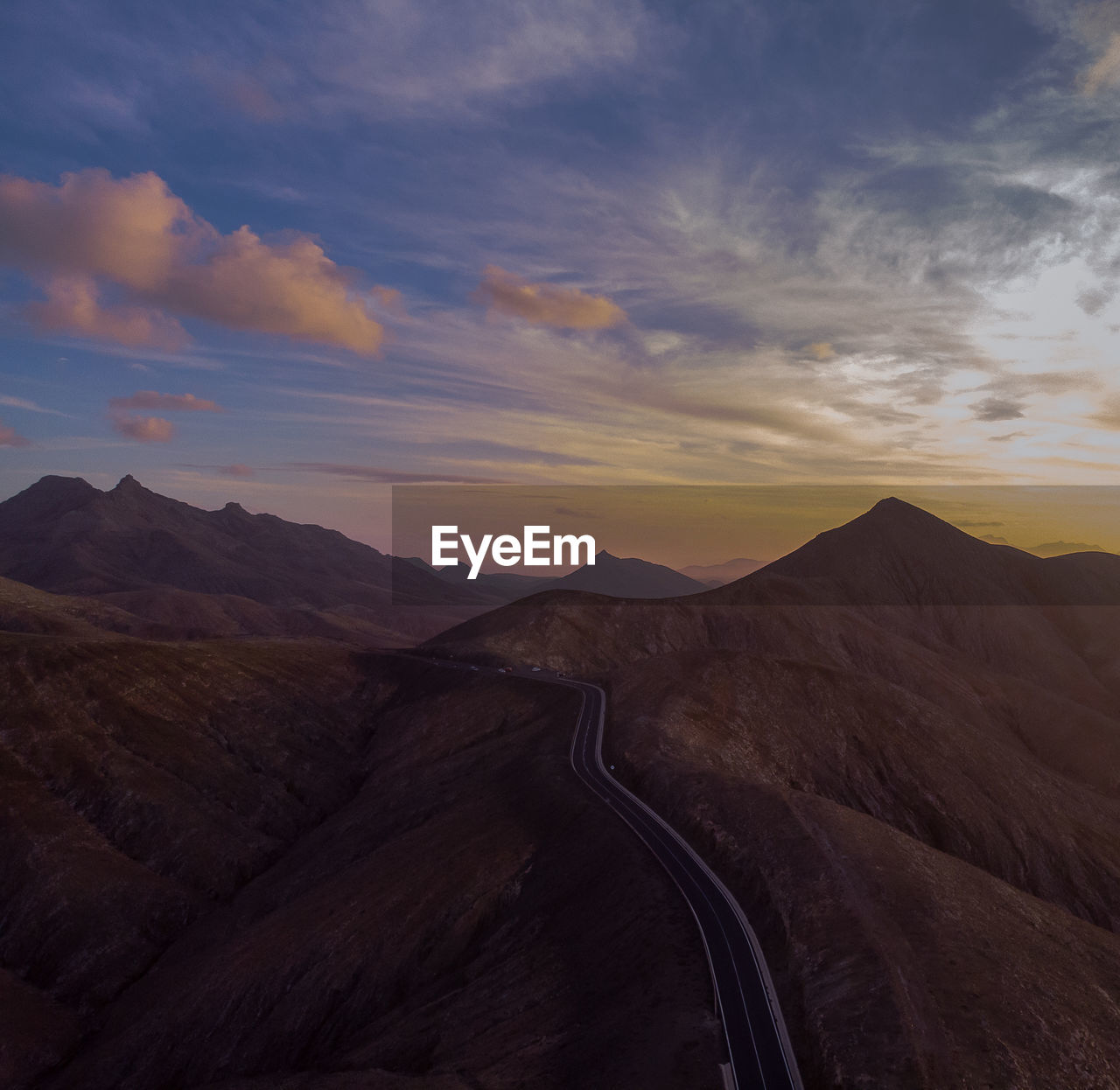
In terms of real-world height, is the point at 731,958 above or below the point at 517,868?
above

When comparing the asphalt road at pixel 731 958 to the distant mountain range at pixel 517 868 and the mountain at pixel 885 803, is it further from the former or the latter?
the mountain at pixel 885 803

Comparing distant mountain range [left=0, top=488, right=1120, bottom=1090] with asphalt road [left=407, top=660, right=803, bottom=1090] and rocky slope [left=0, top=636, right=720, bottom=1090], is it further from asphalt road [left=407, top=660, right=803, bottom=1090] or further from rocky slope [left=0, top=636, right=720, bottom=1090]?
asphalt road [left=407, top=660, right=803, bottom=1090]

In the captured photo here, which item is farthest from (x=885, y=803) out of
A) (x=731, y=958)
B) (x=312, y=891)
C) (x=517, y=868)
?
(x=312, y=891)

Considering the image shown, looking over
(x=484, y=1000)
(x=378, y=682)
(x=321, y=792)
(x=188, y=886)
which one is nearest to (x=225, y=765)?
(x=321, y=792)

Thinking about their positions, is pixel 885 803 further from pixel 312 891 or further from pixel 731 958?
pixel 312 891

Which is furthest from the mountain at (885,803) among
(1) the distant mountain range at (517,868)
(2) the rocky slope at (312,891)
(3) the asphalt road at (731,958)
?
(2) the rocky slope at (312,891)

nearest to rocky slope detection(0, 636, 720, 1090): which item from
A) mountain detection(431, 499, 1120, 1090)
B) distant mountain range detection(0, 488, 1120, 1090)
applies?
distant mountain range detection(0, 488, 1120, 1090)
